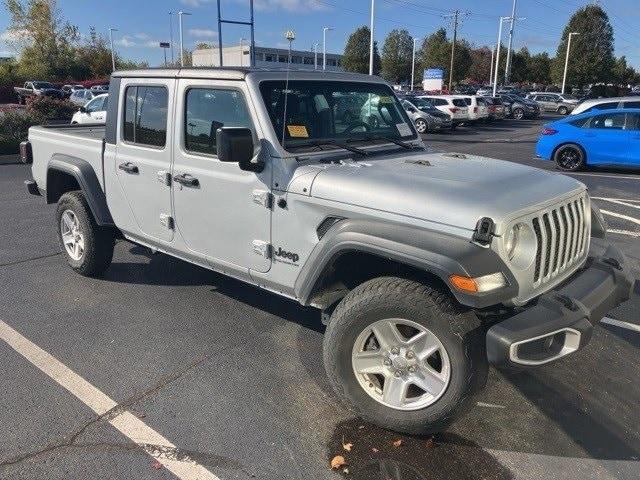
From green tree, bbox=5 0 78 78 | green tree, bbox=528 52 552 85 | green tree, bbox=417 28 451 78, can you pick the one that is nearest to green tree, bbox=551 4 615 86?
green tree, bbox=417 28 451 78

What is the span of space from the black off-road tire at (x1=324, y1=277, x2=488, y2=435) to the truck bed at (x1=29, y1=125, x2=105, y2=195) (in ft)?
9.60

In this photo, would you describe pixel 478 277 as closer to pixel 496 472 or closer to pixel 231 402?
pixel 496 472

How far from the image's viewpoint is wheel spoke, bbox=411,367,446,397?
293 cm

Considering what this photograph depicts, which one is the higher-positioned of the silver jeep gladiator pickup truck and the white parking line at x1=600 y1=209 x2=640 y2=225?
the silver jeep gladiator pickup truck

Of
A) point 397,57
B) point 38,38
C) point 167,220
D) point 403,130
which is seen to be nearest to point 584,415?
point 403,130

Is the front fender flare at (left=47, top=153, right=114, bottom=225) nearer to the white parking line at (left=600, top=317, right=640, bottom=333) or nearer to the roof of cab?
the roof of cab

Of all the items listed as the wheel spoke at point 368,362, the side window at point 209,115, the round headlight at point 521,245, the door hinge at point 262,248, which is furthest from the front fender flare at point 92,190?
the round headlight at point 521,245

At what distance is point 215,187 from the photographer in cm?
384

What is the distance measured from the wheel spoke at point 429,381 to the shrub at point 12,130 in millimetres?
14637

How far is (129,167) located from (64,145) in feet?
4.16

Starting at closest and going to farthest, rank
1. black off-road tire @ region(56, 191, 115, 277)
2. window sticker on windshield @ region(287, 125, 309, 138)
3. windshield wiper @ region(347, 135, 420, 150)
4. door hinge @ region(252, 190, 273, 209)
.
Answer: door hinge @ region(252, 190, 273, 209), window sticker on windshield @ region(287, 125, 309, 138), windshield wiper @ region(347, 135, 420, 150), black off-road tire @ region(56, 191, 115, 277)

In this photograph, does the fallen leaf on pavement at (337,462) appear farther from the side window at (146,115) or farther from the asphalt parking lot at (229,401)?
the side window at (146,115)

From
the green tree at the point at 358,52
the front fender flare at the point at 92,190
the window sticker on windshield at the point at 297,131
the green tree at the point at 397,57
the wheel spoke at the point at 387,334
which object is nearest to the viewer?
the wheel spoke at the point at 387,334

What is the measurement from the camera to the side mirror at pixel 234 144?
10.7ft
